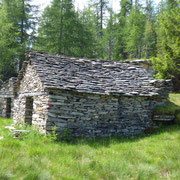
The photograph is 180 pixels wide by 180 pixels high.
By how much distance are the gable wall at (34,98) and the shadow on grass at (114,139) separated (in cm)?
163

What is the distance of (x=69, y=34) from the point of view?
76.5 ft

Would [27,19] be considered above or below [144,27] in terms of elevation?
below

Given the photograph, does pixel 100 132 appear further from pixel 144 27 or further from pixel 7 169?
pixel 144 27

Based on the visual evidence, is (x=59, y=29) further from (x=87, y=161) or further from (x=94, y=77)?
(x=87, y=161)

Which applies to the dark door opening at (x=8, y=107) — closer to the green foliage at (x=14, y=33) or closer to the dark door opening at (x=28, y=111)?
the green foliage at (x=14, y=33)

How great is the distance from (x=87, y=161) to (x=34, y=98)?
4.77 m

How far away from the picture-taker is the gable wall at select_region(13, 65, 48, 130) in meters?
8.01

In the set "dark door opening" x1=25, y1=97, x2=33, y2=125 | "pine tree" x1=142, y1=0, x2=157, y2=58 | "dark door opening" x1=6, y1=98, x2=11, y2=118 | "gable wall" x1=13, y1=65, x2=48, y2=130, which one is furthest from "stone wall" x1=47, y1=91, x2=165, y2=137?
"pine tree" x1=142, y1=0, x2=157, y2=58

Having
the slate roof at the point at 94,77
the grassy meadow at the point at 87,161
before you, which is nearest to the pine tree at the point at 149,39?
the slate roof at the point at 94,77

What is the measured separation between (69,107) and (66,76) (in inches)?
64.4

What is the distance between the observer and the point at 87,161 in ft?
17.1

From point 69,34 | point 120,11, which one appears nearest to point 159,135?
point 69,34

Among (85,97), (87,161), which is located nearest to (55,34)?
(85,97)

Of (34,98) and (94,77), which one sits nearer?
(34,98)
